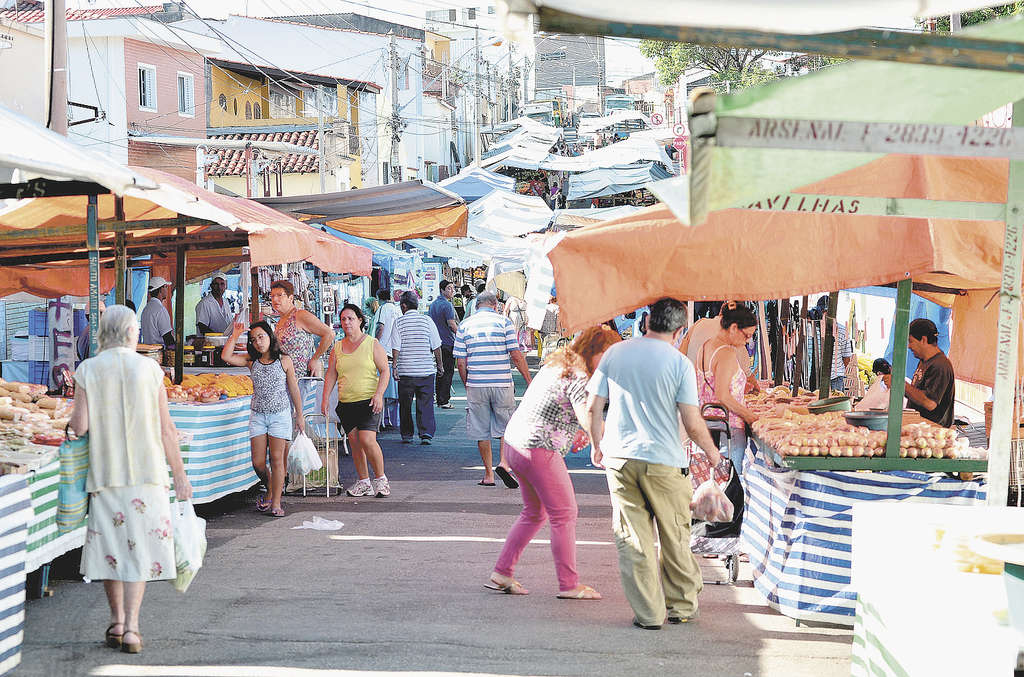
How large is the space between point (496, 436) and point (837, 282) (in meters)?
5.87

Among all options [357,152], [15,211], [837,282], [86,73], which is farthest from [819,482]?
[357,152]

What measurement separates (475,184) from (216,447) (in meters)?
20.1

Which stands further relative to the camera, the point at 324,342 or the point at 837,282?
the point at 324,342

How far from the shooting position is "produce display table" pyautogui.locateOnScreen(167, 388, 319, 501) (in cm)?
996

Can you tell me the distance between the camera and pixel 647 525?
6652 mm

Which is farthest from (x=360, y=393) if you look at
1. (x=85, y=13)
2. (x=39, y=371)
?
(x=85, y=13)

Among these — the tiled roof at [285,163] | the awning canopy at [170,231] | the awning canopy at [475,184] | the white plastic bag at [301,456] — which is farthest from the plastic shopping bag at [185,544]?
the tiled roof at [285,163]

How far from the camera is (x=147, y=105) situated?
34.5m

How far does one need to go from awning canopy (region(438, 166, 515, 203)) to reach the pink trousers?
20724 mm

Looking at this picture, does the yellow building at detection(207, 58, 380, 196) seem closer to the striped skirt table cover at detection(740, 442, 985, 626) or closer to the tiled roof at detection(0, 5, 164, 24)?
the tiled roof at detection(0, 5, 164, 24)

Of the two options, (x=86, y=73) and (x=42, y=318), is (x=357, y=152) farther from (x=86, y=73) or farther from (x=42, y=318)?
(x=42, y=318)

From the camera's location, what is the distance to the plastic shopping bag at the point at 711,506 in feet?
23.2

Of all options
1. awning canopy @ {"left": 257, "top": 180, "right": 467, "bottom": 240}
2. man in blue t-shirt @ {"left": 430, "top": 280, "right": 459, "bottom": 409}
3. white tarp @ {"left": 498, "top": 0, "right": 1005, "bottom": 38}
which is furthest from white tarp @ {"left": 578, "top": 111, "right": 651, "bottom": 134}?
white tarp @ {"left": 498, "top": 0, "right": 1005, "bottom": 38}

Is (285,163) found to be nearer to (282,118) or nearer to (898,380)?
(282,118)
